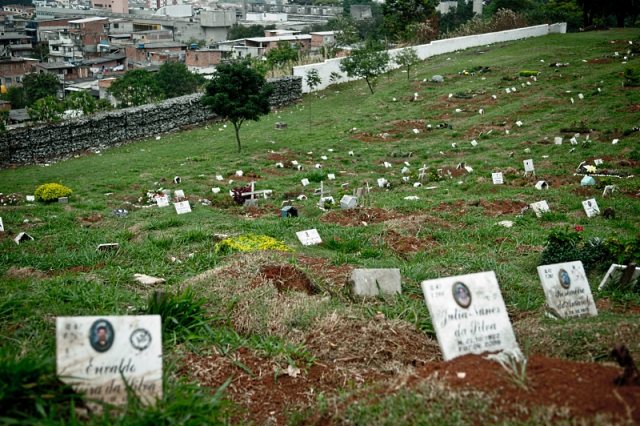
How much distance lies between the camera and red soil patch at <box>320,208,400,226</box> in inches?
433

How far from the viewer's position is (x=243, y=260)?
7.04 m

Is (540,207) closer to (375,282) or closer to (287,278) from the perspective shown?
(375,282)

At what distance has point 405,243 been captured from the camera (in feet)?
30.6

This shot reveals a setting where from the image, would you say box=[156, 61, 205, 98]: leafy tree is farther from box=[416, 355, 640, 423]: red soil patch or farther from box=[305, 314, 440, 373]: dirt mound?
box=[416, 355, 640, 423]: red soil patch

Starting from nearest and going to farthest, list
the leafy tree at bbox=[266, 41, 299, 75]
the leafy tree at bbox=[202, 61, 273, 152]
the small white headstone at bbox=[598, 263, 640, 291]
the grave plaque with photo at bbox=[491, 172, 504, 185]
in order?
the small white headstone at bbox=[598, 263, 640, 291] < the grave plaque with photo at bbox=[491, 172, 504, 185] < the leafy tree at bbox=[202, 61, 273, 152] < the leafy tree at bbox=[266, 41, 299, 75]

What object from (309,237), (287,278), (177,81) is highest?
(287,278)

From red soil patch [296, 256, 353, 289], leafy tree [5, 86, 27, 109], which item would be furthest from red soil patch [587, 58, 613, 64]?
leafy tree [5, 86, 27, 109]

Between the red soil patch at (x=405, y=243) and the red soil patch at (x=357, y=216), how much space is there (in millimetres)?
1309

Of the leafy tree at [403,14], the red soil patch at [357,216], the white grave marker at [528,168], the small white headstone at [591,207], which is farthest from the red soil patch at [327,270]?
the leafy tree at [403,14]

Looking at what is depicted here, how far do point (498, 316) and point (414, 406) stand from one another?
1219 millimetres

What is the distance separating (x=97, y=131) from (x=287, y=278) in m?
22.0

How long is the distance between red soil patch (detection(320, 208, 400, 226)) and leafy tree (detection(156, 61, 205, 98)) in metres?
38.4

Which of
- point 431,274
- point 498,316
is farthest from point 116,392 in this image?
point 431,274

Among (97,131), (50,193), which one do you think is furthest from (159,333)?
(97,131)
